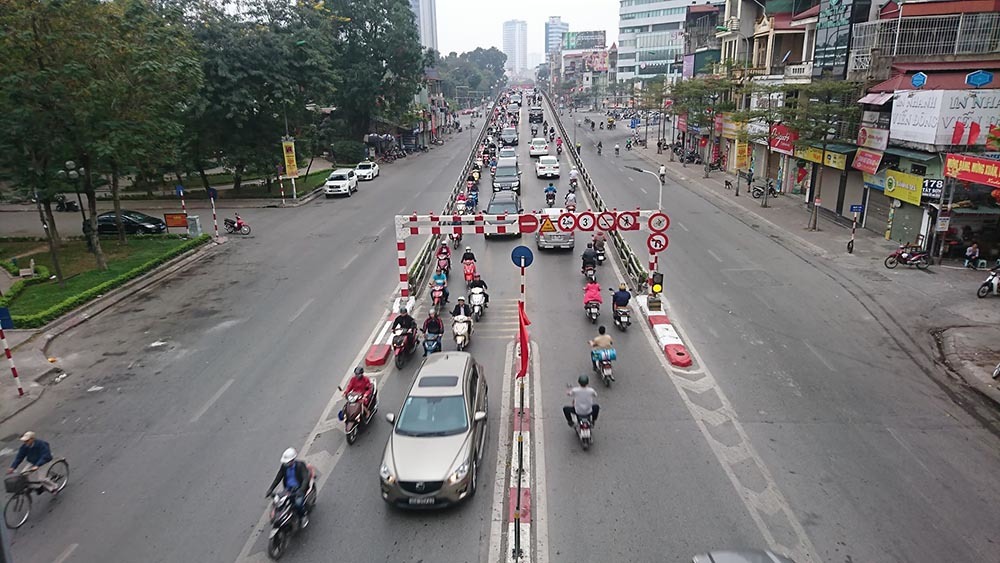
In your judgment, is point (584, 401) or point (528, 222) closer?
point (584, 401)

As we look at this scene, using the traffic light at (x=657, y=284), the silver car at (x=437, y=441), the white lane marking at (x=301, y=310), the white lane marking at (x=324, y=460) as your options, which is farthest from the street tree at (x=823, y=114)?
the silver car at (x=437, y=441)

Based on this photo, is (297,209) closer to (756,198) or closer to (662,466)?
(756,198)

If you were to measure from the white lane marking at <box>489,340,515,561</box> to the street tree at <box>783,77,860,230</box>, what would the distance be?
851 inches

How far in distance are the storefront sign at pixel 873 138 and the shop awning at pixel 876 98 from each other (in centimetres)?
125

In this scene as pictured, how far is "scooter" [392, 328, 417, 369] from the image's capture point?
15.5 metres

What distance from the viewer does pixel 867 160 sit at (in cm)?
2872

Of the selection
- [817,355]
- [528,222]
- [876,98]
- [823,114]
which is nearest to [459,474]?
[528,222]

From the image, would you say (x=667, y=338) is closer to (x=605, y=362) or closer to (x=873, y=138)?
(x=605, y=362)

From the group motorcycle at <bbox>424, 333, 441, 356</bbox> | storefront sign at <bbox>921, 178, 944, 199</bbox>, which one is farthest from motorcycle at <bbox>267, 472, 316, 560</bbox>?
storefront sign at <bbox>921, 178, 944, 199</bbox>

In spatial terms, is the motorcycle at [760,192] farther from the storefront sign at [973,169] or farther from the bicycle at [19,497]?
the bicycle at [19,497]

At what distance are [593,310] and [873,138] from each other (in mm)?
18804

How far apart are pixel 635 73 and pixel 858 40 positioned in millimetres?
114474

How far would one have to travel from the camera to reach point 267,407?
44.6ft

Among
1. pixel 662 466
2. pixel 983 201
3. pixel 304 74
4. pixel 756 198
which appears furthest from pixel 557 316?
pixel 304 74
